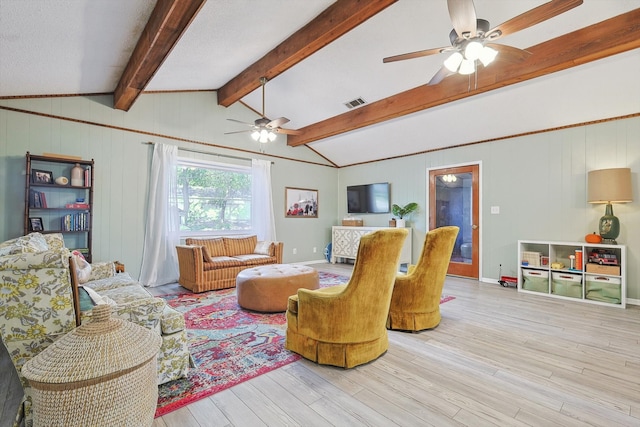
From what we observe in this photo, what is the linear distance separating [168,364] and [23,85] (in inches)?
151

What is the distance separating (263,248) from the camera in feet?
18.2

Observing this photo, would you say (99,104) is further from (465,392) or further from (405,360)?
(465,392)

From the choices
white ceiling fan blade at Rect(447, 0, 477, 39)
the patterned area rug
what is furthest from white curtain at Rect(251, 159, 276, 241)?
white ceiling fan blade at Rect(447, 0, 477, 39)

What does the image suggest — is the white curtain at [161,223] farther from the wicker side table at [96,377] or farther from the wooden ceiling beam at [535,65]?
Result: the wicker side table at [96,377]

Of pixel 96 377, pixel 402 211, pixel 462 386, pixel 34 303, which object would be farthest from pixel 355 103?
pixel 96 377

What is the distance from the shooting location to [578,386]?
6.68 feet

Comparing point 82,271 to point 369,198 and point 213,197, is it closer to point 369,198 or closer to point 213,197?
point 213,197

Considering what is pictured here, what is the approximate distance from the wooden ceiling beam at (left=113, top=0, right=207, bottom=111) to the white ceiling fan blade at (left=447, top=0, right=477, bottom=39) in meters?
1.82

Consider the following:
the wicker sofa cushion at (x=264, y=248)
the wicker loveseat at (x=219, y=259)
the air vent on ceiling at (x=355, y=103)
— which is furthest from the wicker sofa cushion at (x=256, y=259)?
the air vent on ceiling at (x=355, y=103)

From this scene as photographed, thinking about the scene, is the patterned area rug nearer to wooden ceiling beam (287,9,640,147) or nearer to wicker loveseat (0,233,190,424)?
wicker loveseat (0,233,190,424)

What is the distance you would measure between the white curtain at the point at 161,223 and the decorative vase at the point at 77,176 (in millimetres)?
960

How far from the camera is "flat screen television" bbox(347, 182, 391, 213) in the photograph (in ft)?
22.6

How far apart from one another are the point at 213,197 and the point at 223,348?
12.3 ft

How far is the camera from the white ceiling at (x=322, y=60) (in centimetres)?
261
